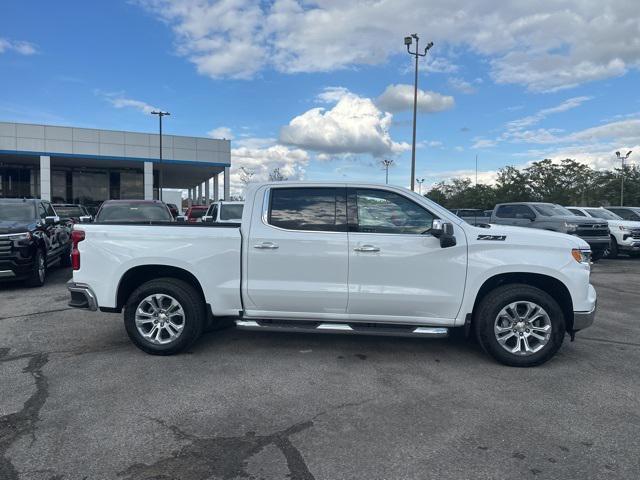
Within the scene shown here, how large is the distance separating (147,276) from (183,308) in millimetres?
665

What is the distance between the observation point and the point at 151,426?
3.54 meters

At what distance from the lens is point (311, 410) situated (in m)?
3.83

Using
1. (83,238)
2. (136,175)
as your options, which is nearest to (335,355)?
(83,238)

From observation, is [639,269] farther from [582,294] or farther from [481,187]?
[481,187]

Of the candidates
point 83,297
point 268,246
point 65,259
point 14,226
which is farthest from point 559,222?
point 65,259

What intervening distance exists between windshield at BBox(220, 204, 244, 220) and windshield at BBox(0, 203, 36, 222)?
4.44m

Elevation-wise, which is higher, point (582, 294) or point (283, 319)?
point (582, 294)

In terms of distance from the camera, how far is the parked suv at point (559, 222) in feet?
45.3

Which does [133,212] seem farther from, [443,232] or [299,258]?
[443,232]

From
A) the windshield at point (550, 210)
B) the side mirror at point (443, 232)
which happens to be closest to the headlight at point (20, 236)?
the side mirror at point (443, 232)

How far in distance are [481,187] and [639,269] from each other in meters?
57.9

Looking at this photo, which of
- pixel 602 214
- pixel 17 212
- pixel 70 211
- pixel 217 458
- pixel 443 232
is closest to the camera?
pixel 217 458

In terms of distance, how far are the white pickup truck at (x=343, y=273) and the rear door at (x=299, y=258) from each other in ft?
0.04

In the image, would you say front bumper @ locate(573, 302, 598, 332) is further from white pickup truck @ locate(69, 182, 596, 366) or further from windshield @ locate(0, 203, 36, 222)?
windshield @ locate(0, 203, 36, 222)
